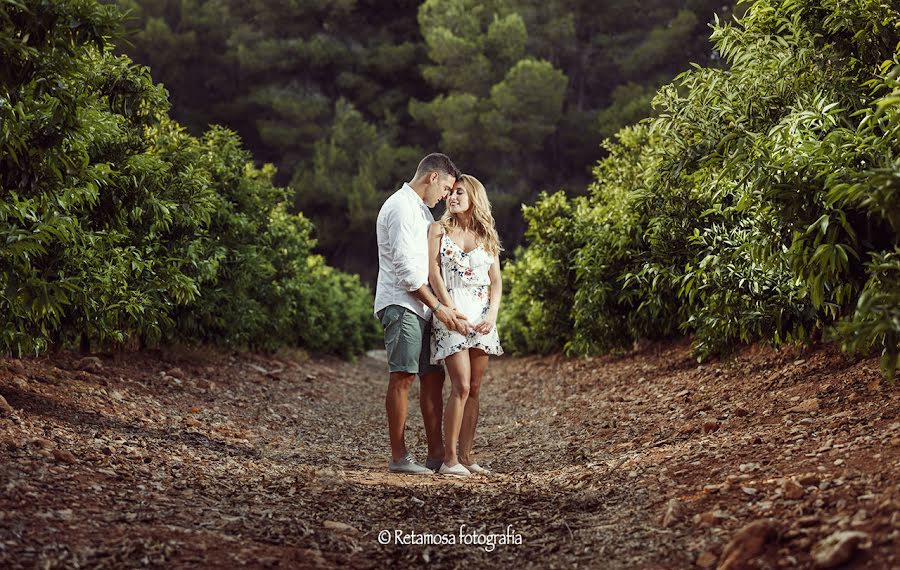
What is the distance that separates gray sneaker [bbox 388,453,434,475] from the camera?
5746 millimetres

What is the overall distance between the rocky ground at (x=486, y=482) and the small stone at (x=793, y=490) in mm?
21

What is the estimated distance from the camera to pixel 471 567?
147 inches

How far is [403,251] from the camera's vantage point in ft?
18.3

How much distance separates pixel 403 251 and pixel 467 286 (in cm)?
51

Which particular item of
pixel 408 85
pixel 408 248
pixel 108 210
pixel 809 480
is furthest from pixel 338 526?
pixel 408 85

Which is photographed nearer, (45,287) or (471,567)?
(471,567)

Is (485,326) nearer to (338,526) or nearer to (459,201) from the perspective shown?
(459,201)

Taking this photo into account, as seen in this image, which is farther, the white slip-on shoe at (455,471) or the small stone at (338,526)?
the white slip-on shoe at (455,471)

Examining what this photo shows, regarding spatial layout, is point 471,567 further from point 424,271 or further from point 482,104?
point 482,104

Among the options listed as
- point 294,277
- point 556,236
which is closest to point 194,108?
point 294,277

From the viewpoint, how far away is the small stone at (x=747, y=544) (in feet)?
10.8

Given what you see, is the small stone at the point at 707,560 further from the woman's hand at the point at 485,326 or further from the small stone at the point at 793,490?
the woman's hand at the point at 485,326

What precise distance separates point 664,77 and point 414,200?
27852 mm

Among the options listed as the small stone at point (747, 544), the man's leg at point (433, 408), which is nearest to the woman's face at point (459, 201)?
the man's leg at point (433, 408)
